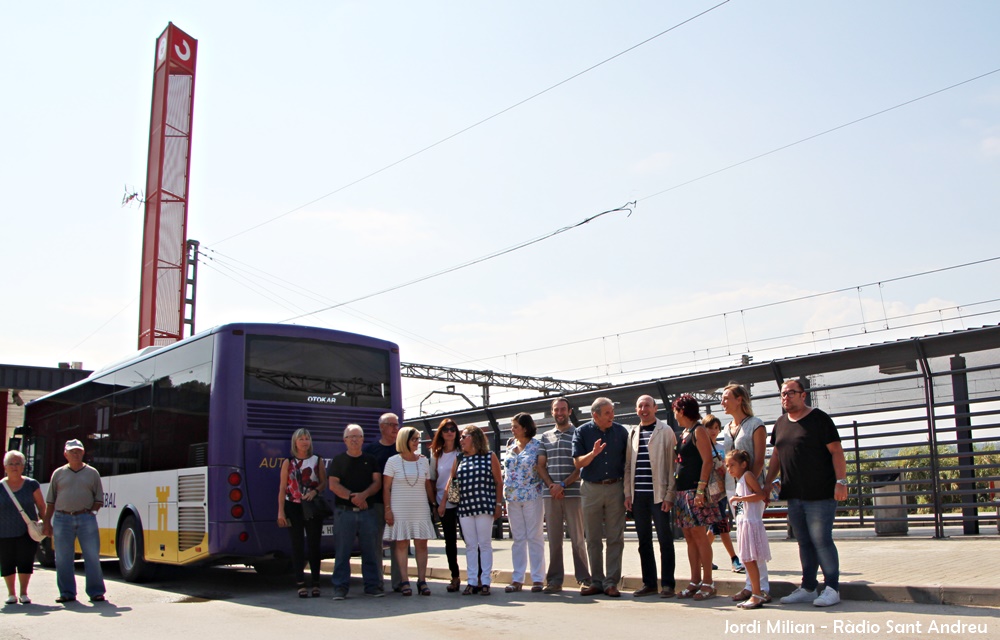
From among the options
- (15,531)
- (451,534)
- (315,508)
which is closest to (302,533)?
(315,508)

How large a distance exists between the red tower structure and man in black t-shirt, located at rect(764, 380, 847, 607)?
2601 centimetres

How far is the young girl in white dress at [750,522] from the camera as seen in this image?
773 cm

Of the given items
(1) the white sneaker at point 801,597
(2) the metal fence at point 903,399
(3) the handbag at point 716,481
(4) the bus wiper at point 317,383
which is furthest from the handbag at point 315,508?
(2) the metal fence at point 903,399

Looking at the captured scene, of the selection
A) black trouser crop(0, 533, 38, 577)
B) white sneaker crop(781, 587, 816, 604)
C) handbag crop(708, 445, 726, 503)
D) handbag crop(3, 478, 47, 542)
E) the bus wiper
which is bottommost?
white sneaker crop(781, 587, 816, 604)

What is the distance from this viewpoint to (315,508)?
977 cm

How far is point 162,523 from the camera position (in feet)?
36.6

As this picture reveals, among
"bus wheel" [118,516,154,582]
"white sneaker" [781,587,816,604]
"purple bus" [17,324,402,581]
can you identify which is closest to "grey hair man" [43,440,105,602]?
"purple bus" [17,324,402,581]

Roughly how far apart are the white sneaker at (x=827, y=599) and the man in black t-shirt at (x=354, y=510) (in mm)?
4519

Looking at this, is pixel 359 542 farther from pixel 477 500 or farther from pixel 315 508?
pixel 477 500

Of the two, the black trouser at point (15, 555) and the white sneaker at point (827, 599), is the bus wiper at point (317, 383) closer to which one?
the black trouser at point (15, 555)

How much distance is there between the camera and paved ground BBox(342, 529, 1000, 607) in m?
7.45

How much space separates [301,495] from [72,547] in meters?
2.81

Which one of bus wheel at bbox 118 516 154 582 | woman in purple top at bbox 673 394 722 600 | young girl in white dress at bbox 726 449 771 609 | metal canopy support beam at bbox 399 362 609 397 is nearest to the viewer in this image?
young girl in white dress at bbox 726 449 771 609

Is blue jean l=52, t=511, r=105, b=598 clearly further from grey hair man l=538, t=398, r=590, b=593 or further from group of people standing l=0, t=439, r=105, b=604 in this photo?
grey hair man l=538, t=398, r=590, b=593
